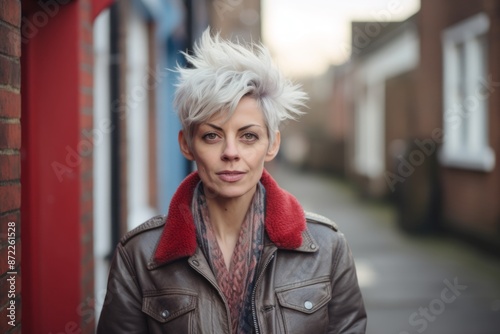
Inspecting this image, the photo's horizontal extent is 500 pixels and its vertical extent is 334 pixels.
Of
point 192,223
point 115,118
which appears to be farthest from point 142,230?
point 115,118

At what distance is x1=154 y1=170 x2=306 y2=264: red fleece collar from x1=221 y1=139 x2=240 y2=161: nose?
0.27 metres

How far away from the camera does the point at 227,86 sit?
85.1 inches

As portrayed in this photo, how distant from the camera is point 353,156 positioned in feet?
72.9

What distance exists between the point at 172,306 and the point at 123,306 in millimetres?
174

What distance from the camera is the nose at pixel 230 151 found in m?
2.19

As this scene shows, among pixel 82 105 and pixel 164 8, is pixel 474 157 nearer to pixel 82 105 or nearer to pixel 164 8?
pixel 164 8

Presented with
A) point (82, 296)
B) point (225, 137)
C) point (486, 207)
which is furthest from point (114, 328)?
point (486, 207)

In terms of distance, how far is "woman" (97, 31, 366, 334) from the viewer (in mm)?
2217

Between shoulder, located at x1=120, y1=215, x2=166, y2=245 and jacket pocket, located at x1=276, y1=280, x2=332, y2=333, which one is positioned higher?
shoulder, located at x1=120, y1=215, x2=166, y2=245

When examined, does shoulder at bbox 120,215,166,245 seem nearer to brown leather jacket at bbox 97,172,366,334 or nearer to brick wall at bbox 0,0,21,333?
brown leather jacket at bbox 97,172,366,334
